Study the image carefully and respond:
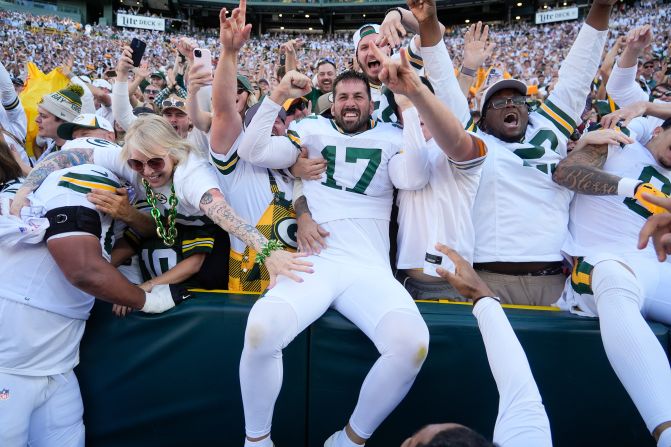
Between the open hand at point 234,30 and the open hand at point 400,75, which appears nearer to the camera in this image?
the open hand at point 400,75

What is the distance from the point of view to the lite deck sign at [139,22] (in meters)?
34.8

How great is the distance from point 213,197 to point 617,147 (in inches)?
89.1

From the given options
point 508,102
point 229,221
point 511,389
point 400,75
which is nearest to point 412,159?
point 400,75

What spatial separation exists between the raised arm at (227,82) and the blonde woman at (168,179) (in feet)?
0.63

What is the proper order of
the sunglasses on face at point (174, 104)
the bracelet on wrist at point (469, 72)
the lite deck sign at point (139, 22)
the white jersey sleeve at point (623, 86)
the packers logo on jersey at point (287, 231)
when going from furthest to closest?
the lite deck sign at point (139, 22), the sunglasses on face at point (174, 104), the white jersey sleeve at point (623, 86), the bracelet on wrist at point (469, 72), the packers logo on jersey at point (287, 231)

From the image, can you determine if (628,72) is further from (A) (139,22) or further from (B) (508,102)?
(A) (139,22)

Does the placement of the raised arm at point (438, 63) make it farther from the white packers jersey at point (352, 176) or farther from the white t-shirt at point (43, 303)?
the white t-shirt at point (43, 303)

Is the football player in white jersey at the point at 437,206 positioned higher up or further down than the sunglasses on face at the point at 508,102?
further down

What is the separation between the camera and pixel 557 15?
30.9 metres

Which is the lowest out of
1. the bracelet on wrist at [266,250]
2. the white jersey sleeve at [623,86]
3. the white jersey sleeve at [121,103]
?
the bracelet on wrist at [266,250]

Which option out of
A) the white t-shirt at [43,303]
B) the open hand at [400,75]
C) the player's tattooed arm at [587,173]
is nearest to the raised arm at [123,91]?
the white t-shirt at [43,303]

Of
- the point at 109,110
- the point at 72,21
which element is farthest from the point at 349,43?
the point at 109,110

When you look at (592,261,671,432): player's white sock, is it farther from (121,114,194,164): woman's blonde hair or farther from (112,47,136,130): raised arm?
(112,47,136,130): raised arm

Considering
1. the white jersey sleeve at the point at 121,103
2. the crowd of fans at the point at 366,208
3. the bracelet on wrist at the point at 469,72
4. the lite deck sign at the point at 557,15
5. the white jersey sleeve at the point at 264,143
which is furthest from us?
the lite deck sign at the point at 557,15
